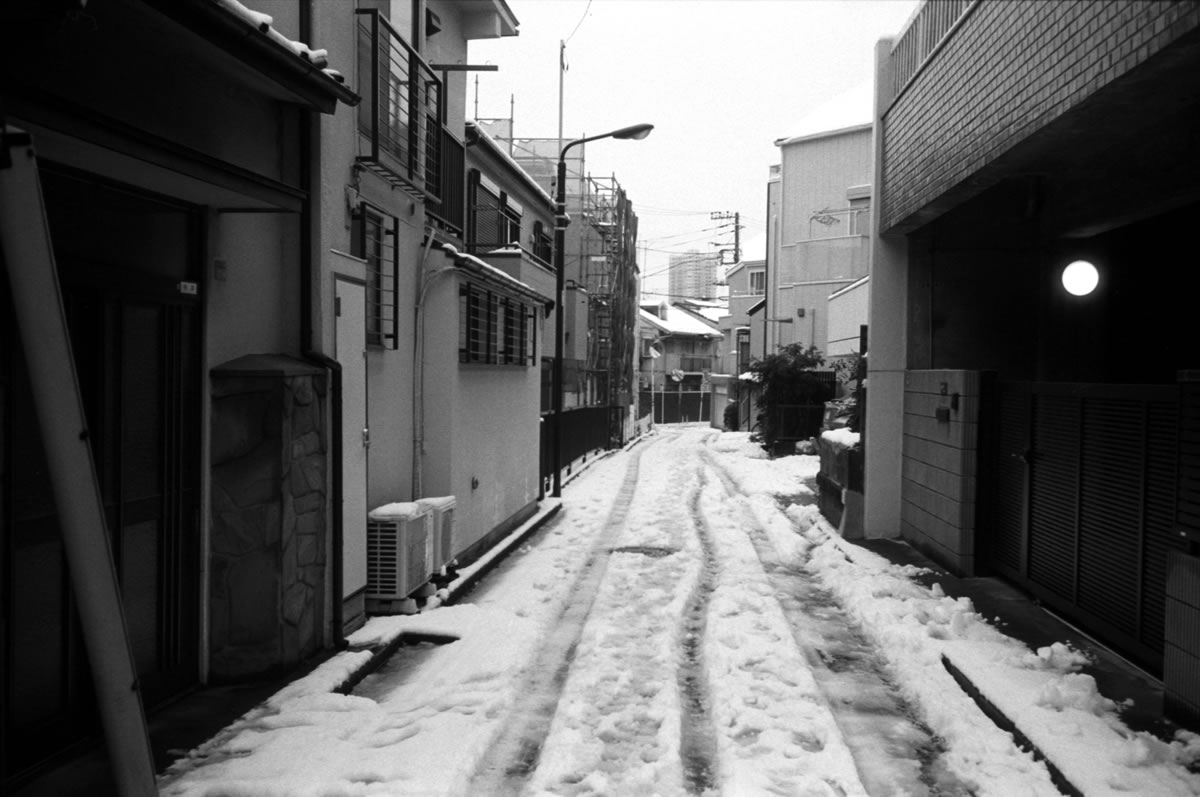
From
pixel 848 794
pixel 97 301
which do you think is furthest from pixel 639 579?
pixel 97 301

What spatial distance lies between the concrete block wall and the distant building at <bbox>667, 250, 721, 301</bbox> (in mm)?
82845

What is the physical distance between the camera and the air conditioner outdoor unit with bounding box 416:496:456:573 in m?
9.09

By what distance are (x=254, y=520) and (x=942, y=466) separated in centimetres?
778

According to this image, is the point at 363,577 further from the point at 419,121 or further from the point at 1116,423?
the point at 1116,423

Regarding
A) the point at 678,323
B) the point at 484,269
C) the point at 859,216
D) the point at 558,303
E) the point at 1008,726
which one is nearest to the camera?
the point at 1008,726

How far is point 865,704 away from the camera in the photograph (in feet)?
21.1

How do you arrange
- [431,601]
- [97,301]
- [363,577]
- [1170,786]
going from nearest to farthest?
[1170,786]
[97,301]
[363,577]
[431,601]

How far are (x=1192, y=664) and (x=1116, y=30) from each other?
3575mm

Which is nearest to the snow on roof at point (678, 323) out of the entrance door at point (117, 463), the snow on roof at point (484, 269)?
the snow on roof at point (484, 269)

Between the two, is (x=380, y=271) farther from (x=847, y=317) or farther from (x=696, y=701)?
(x=847, y=317)

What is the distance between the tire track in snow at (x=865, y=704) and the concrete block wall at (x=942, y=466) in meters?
1.61

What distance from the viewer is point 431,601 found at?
8820 mm

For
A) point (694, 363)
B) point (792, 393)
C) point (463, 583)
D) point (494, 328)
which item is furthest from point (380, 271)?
point (694, 363)

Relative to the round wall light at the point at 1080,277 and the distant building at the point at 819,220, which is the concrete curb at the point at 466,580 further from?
the distant building at the point at 819,220
